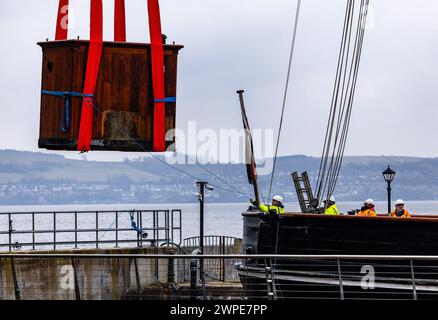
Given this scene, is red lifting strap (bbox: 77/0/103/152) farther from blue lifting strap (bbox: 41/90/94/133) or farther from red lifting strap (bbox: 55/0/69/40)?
red lifting strap (bbox: 55/0/69/40)

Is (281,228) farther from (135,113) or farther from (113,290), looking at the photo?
(113,290)

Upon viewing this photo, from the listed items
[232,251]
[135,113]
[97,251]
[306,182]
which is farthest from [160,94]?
[232,251]

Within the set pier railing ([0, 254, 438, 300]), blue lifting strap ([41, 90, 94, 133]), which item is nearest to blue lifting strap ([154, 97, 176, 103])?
blue lifting strap ([41, 90, 94, 133])

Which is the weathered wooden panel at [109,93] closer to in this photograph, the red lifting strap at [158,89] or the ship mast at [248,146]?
the red lifting strap at [158,89]

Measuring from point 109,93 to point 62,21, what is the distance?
1607mm

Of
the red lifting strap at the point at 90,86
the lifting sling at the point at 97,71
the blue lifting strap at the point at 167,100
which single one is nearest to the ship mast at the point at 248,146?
the blue lifting strap at the point at 167,100

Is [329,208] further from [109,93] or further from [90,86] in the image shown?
[90,86]

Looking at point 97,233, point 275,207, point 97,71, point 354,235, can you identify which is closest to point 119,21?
point 97,71

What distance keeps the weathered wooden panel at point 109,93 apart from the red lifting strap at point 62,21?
21 centimetres

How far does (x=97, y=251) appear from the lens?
31.0 metres

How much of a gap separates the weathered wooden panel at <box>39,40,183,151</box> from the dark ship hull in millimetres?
3326

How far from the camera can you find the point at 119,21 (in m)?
22.4

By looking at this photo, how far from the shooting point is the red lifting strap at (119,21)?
2205cm
